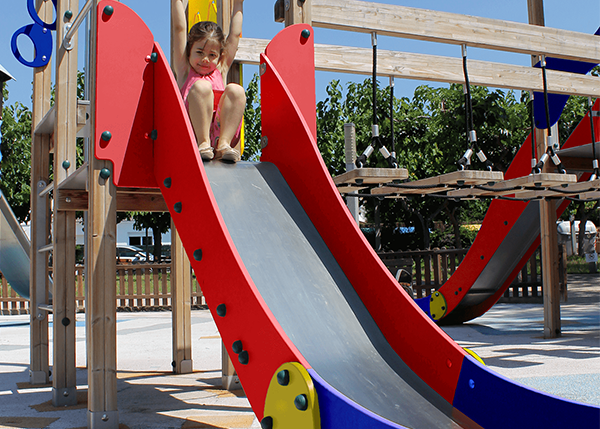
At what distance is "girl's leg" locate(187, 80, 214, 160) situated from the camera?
373cm

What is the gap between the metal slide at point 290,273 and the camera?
227 centimetres

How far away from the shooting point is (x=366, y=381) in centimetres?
254

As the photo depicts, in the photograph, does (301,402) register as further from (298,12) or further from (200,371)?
(200,371)

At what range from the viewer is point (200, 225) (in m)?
2.83

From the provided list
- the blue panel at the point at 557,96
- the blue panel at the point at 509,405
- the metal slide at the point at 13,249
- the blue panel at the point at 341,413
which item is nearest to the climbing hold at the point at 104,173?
the blue panel at the point at 341,413

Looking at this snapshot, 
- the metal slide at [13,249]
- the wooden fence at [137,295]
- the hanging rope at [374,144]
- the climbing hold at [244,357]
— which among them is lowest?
the wooden fence at [137,295]

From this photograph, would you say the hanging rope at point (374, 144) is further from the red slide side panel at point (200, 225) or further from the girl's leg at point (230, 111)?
the red slide side panel at point (200, 225)

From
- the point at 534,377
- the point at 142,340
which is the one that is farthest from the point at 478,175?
the point at 142,340

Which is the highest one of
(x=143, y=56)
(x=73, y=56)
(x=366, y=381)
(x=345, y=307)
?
(x=73, y=56)

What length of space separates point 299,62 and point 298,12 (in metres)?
0.46

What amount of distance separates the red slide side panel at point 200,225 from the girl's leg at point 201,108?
239 millimetres

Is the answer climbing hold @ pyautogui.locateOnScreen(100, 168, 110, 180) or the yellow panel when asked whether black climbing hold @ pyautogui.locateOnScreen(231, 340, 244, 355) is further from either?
the yellow panel

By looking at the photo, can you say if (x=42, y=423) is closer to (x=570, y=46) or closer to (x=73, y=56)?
(x=73, y=56)

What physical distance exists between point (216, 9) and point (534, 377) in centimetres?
461
